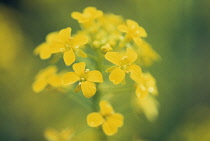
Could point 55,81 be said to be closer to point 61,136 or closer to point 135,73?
point 61,136

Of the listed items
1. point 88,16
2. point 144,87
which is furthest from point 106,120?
point 88,16

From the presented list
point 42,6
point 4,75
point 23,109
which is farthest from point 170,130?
point 42,6

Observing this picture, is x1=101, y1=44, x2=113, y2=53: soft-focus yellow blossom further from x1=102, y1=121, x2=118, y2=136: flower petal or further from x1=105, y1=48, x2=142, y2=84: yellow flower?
x1=102, y1=121, x2=118, y2=136: flower petal

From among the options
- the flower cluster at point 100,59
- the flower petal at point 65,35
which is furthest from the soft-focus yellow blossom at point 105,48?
the flower petal at point 65,35

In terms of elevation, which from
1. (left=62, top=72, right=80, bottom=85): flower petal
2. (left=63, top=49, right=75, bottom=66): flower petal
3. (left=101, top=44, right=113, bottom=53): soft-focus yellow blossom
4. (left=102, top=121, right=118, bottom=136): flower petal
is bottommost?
(left=102, top=121, right=118, bottom=136): flower petal

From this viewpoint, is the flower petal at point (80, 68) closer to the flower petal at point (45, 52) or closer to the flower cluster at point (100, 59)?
the flower cluster at point (100, 59)

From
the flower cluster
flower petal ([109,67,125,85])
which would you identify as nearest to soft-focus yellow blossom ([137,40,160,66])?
the flower cluster

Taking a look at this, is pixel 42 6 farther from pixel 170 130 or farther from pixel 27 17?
pixel 170 130
